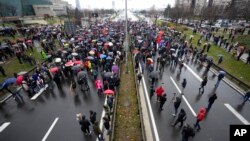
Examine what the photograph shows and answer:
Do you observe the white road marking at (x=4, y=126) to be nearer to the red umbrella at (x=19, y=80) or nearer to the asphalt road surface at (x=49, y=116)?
the asphalt road surface at (x=49, y=116)

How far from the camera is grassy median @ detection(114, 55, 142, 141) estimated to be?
8.85 meters

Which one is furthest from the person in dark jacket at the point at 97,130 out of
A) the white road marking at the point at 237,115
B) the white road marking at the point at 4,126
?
Result: the white road marking at the point at 237,115

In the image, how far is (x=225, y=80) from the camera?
50.2ft

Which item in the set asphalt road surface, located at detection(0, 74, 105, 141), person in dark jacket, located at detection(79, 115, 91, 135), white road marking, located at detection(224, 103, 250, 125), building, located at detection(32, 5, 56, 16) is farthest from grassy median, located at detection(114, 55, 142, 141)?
building, located at detection(32, 5, 56, 16)

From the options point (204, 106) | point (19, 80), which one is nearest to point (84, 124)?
point (19, 80)

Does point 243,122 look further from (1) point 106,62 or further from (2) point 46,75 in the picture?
(2) point 46,75

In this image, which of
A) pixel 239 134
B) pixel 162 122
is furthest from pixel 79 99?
pixel 239 134

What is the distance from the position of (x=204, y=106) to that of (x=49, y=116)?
1068 centimetres

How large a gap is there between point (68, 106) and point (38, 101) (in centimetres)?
275

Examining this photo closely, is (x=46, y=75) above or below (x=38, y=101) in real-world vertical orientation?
above

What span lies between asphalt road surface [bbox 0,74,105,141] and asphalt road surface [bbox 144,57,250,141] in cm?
418

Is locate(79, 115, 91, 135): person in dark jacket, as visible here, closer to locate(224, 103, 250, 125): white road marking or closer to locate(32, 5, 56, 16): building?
locate(224, 103, 250, 125): white road marking

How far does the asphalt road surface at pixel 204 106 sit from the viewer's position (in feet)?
29.1

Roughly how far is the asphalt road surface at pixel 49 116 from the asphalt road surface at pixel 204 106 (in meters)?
4.18
